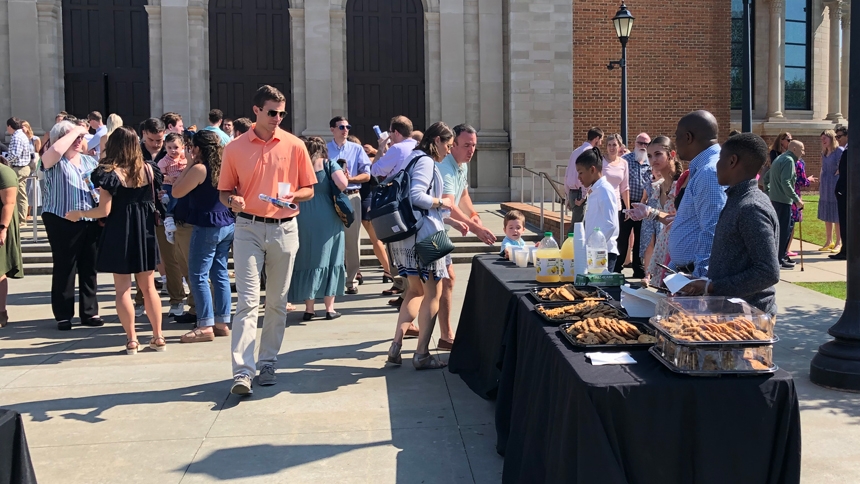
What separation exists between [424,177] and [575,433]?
3.14m

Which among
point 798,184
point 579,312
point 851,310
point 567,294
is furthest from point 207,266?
point 798,184

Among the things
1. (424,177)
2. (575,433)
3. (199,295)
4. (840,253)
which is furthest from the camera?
(840,253)

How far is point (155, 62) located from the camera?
1794 cm

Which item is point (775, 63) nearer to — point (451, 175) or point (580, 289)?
point (451, 175)

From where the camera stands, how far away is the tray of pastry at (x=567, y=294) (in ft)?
14.3

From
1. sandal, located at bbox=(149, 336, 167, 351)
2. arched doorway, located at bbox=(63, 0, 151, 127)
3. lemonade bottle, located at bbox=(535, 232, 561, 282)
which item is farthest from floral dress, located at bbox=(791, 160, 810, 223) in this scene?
arched doorway, located at bbox=(63, 0, 151, 127)

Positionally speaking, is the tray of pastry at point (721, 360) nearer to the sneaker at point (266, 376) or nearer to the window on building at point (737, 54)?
the sneaker at point (266, 376)

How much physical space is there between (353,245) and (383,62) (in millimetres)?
10506

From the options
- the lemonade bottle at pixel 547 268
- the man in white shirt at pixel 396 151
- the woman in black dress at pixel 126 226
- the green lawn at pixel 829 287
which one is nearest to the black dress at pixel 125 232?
the woman in black dress at pixel 126 226

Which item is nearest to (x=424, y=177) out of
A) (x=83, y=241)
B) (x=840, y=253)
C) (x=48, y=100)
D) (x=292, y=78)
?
(x=83, y=241)

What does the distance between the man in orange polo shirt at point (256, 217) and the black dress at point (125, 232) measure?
5.15 ft

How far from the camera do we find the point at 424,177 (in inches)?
229

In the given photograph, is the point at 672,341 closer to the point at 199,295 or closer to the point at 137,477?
the point at 137,477

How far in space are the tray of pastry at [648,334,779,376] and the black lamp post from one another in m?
3.10
